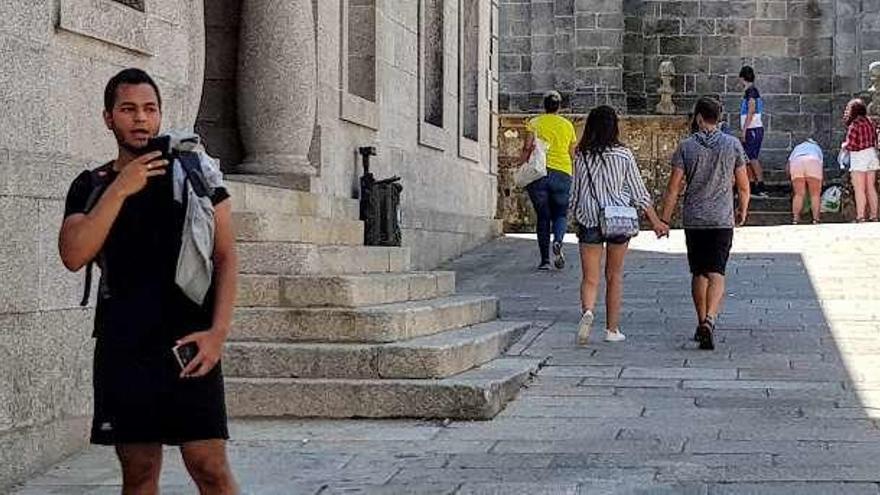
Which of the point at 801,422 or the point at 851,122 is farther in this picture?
the point at 851,122

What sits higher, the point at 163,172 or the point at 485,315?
the point at 163,172

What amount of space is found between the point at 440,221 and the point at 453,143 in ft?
4.88

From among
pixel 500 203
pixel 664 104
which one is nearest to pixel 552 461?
pixel 500 203

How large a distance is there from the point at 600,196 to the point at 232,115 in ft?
9.74

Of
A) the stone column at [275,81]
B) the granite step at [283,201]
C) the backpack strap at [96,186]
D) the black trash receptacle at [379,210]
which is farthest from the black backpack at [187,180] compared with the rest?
the black trash receptacle at [379,210]

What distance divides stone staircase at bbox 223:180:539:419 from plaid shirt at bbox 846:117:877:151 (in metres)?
12.6

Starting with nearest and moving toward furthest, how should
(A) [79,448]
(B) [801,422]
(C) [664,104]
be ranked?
(A) [79,448] < (B) [801,422] < (C) [664,104]

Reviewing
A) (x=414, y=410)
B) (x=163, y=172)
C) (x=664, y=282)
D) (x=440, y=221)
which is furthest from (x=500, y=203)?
(x=163, y=172)

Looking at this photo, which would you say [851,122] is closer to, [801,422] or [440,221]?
[440,221]

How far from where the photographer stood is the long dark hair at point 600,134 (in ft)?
38.1

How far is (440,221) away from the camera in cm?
1738

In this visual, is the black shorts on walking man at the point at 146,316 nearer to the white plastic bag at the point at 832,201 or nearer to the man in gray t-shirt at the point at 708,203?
the man in gray t-shirt at the point at 708,203

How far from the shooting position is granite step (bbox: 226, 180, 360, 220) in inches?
412

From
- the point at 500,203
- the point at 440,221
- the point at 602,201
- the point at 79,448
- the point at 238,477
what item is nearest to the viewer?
the point at 238,477
